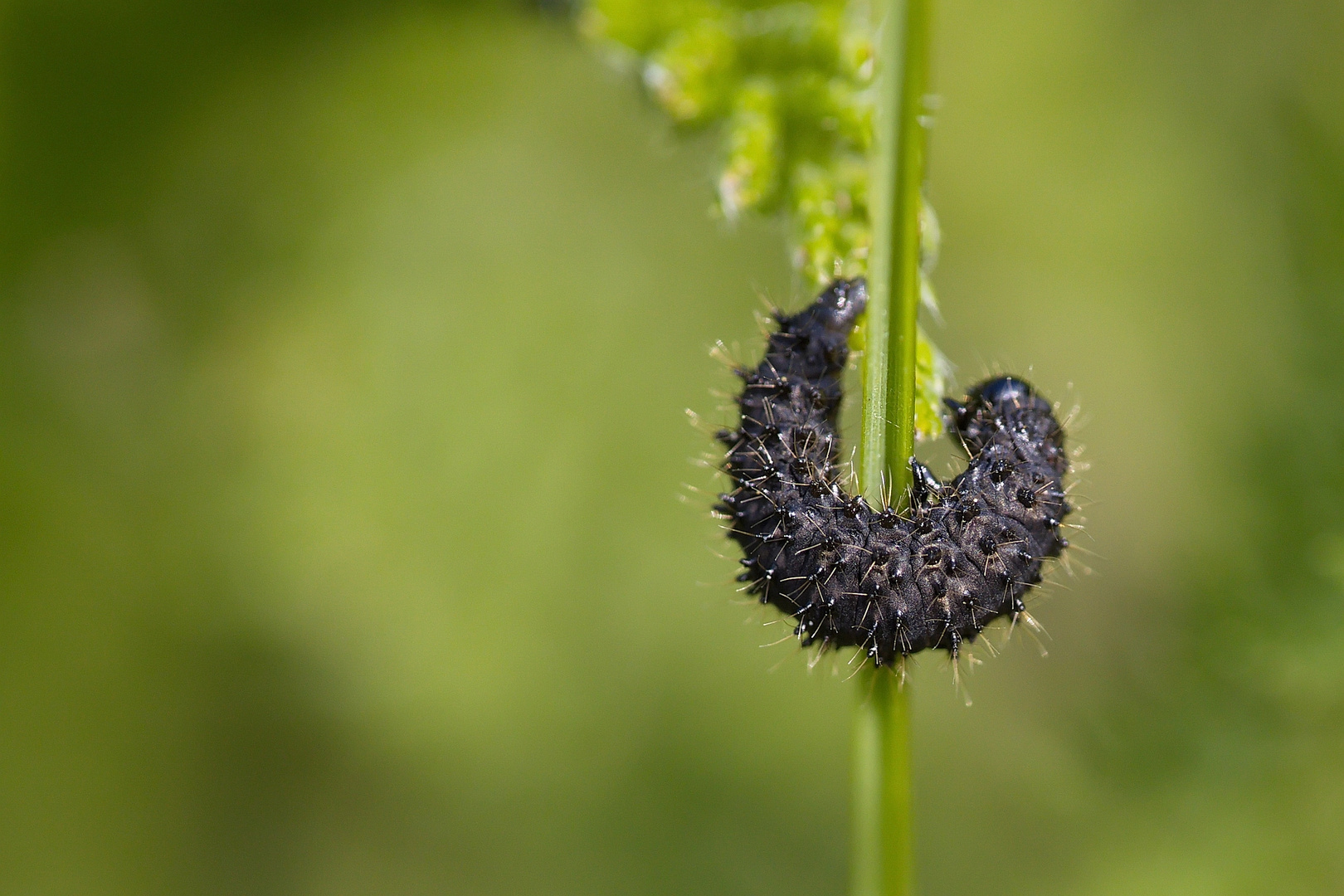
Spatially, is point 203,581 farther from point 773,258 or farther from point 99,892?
point 773,258

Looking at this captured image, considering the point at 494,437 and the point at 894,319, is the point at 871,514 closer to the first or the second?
the point at 894,319

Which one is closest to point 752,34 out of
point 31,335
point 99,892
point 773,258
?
point 773,258

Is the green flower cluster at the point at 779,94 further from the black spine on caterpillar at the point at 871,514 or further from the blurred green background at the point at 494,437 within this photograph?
A: the blurred green background at the point at 494,437

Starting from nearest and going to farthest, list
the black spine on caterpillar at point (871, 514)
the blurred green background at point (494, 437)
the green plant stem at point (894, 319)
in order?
the green plant stem at point (894, 319)
the black spine on caterpillar at point (871, 514)
the blurred green background at point (494, 437)

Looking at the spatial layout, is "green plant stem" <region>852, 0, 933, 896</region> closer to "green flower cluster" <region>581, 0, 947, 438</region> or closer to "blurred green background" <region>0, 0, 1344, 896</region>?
"green flower cluster" <region>581, 0, 947, 438</region>

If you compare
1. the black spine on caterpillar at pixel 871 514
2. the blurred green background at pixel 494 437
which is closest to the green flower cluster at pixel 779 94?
the black spine on caterpillar at pixel 871 514
